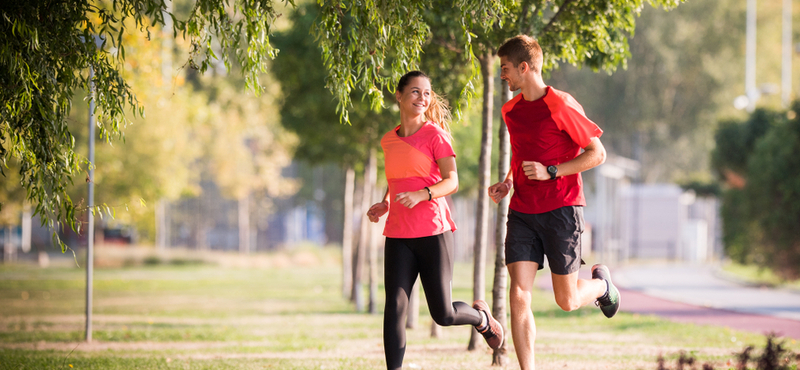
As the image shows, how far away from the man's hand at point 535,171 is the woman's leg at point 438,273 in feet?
2.39

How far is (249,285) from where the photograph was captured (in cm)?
2534

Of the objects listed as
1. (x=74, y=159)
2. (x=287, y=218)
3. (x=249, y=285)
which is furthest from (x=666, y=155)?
(x=74, y=159)

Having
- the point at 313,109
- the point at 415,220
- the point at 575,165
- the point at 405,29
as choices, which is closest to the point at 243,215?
the point at 313,109

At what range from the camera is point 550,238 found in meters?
4.61

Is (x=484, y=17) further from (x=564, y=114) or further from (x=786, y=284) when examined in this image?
(x=786, y=284)

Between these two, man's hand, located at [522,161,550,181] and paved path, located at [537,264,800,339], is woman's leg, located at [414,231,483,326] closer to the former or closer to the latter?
man's hand, located at [522,161,550,181]

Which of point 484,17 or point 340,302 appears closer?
point 484,17

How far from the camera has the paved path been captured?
13.1m

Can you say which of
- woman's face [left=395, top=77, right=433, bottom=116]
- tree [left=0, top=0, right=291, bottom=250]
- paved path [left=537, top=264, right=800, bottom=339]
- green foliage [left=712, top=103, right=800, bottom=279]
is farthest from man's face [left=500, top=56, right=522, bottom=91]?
green foliage [left=712, top=103, right=800, bottom=279]

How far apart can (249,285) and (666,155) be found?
3867 cm

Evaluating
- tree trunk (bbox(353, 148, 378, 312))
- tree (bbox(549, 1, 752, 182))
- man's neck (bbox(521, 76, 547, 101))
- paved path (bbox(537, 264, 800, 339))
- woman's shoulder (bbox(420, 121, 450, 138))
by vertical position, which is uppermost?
tree (bbox(549, 1, 752, 182))

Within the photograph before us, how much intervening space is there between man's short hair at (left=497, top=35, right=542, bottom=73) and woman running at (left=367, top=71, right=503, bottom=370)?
1.93ft

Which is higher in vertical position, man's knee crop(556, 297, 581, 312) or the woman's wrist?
the woman's wrist

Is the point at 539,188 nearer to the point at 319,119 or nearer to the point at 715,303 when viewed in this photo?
the point at 319,119
